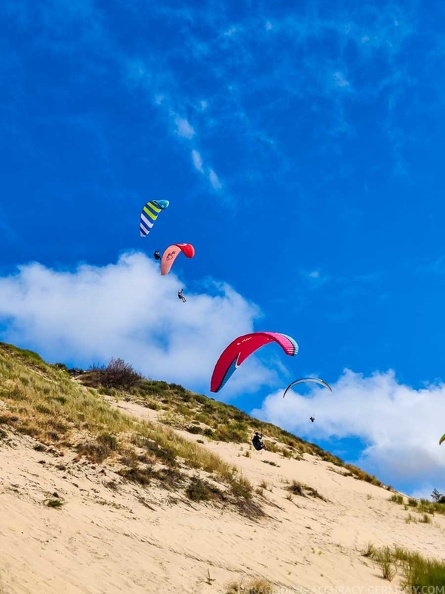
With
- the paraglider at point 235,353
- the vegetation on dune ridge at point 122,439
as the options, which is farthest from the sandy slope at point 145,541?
the paraglider at point 235,353

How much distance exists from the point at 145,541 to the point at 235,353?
9890mm

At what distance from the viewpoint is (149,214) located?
26000 millimetres

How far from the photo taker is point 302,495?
19.5m

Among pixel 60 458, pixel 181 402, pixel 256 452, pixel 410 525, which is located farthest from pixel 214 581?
pixel 181 402

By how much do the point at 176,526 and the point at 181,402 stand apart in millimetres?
23158

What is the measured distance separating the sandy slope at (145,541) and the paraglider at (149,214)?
575 inches

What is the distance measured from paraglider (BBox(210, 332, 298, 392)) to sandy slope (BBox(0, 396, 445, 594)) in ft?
16.0

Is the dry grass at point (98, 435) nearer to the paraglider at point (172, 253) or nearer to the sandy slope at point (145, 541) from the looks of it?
the sandy slope at point (145, 541)

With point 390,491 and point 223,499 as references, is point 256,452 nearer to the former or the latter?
point 390,491

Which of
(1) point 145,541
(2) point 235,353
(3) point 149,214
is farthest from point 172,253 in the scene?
(1) point 145,541

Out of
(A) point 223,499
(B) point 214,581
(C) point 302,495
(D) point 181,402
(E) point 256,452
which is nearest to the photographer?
(B) point 214,581

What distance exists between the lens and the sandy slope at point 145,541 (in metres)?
7.96

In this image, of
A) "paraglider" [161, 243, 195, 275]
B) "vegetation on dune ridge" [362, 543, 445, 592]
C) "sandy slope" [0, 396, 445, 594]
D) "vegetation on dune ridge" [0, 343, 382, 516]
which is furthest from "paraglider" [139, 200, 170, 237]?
"vegetation on dune ridge" [362, 543, 445, 592]

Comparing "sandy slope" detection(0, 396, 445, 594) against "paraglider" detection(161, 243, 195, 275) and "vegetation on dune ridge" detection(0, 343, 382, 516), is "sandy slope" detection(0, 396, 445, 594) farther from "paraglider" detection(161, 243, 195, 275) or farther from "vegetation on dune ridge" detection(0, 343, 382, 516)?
"paraglider" detection(161, 243, 195, 275)
